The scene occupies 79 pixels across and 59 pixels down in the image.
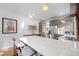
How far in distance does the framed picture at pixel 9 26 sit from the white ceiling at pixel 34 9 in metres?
0.11

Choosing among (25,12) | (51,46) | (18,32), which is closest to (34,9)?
(25,12)

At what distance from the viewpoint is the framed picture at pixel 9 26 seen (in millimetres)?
1804

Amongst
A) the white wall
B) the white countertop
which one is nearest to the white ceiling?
the white wall

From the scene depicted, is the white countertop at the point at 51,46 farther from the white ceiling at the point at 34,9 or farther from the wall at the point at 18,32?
the white ceiling at the point at 34,9

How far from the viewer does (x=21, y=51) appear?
71.8 inches

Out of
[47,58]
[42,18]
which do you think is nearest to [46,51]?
[47,58]

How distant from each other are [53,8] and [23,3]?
16.8 inches

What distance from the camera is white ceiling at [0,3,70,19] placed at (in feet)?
5.96

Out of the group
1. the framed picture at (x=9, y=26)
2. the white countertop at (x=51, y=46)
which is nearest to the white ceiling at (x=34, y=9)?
the framed picture at (x=9, y=26)

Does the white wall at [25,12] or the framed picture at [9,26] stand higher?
the white wall at [25,12]

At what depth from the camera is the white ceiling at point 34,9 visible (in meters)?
1.82

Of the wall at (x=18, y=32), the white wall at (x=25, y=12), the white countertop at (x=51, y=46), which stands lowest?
the white countertop at (x=51, y=46)

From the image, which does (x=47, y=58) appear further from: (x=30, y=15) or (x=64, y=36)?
(x=30, y=15)

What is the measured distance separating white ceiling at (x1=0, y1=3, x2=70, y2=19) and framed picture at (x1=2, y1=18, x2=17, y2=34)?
0.37 feet
